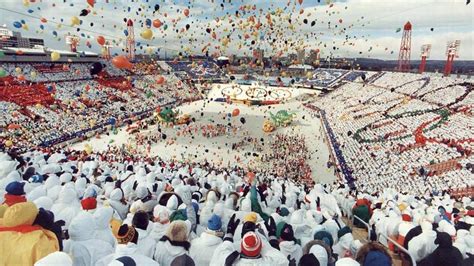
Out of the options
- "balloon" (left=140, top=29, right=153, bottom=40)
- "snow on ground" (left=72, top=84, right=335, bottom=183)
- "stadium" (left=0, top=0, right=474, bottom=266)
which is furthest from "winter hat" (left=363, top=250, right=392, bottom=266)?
"snow on ground" (left=72, top=84, right=335, bottom=183)

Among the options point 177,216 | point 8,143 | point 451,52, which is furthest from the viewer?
point 451,52

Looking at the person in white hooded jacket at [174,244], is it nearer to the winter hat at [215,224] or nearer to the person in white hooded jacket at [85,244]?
the winter hat at [215,224]

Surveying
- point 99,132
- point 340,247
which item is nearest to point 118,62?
point 340,247

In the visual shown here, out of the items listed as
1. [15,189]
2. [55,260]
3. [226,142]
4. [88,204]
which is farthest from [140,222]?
[226,142]

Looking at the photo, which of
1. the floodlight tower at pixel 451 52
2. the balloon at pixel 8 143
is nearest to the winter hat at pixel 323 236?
the balloon at pixel 8 143

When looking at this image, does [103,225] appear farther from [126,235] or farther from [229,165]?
[229,165]

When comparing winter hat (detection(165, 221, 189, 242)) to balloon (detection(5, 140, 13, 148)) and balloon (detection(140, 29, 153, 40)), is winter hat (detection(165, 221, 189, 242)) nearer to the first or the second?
balloon (detection(140, 29, 153, 40))

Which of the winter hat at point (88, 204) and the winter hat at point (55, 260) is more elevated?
the winter hat at point (55, 260)
